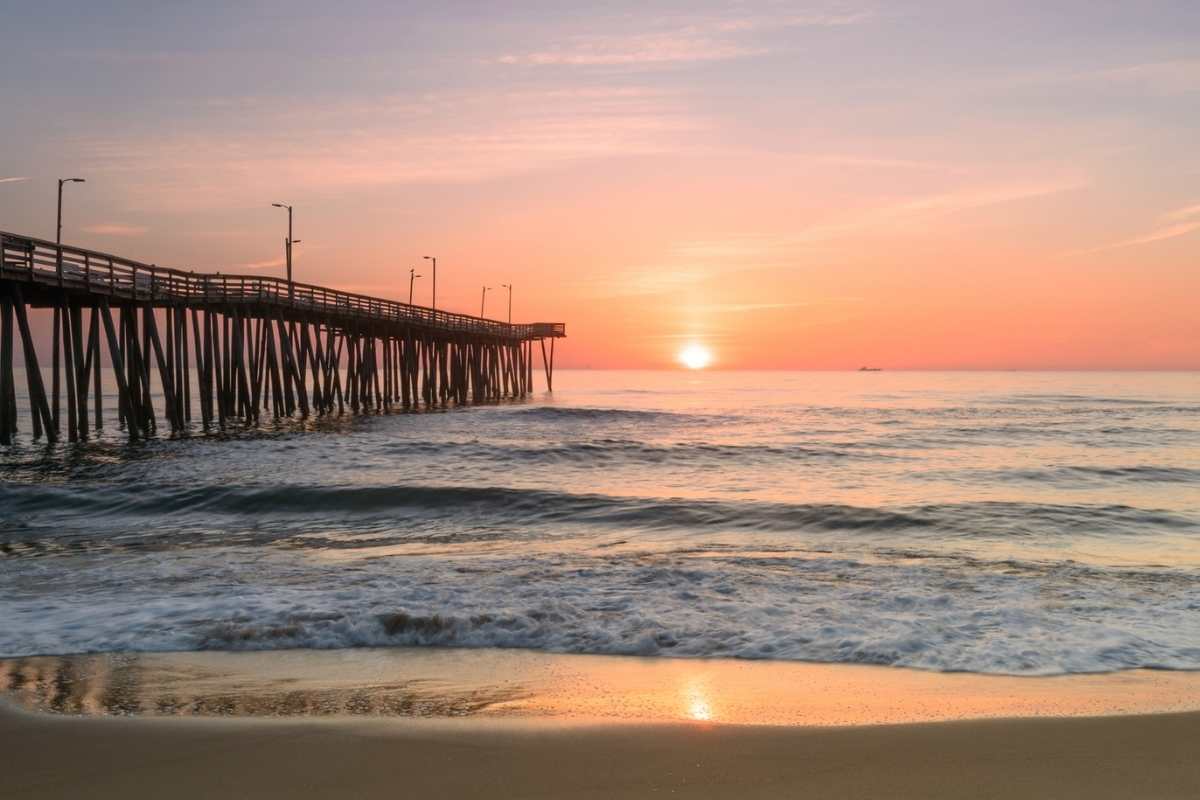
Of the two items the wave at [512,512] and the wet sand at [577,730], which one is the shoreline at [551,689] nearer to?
the wet sand at [577,730]

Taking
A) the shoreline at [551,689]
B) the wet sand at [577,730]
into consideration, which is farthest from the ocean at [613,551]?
the wet sand at [577,730]

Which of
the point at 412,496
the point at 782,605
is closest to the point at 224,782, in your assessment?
the point at 782,605

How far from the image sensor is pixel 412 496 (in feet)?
55.5

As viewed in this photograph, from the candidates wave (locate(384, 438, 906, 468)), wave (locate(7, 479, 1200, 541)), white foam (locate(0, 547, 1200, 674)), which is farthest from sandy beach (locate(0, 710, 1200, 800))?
wave (locate(384, 438, 906, 468))

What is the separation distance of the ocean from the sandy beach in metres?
1.74

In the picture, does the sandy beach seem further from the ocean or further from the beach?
the ocean

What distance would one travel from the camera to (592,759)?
4418 mm

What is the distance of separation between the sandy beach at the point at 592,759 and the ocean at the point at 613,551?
174 centimetres

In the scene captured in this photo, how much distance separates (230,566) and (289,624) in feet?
10.8

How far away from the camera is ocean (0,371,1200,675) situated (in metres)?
7.05

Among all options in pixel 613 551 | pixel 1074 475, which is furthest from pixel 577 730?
pixel 1074 475

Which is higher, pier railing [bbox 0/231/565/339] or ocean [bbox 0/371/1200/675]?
pier railing [bbox 0/231/565/339]

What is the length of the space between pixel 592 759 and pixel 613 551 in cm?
691

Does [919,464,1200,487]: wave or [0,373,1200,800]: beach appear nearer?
[0,373,1200,800]: beach
